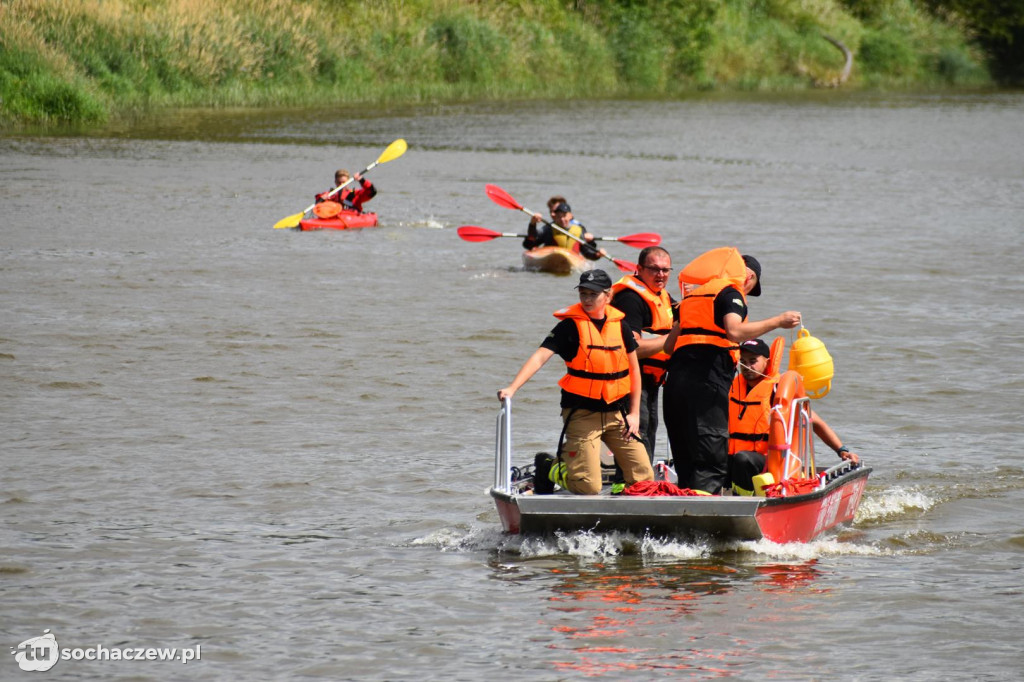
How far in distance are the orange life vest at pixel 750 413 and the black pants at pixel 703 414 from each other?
4.5 inches

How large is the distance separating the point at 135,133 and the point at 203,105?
5862mm

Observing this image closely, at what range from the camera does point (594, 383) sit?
8539 millimetres

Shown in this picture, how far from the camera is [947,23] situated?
7106cm

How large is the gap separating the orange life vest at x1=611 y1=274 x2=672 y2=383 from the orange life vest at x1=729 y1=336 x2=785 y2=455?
1.55 feet

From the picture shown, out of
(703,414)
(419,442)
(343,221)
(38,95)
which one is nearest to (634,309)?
(703,414)

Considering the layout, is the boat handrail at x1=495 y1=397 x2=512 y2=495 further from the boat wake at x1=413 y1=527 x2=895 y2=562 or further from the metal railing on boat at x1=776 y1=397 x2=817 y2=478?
the metal railing on boat at x1=776 y1=397 x2=817 y2=478

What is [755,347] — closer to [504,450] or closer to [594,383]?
[594,383]

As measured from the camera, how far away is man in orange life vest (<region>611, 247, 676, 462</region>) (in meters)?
9.01

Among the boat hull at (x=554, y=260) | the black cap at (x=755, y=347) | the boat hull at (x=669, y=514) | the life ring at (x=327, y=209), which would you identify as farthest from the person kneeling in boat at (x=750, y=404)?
the life ring at (x=327, y=209)

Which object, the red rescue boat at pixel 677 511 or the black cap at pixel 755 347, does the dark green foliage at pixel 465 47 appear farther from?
the red rescue boat at pixel 677 511

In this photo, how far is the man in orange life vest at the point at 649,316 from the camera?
9008mm

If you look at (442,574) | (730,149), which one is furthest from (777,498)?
(730,149)

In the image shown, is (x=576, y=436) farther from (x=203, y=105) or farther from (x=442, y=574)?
(x=203, y=105)

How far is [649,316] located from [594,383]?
831mm
